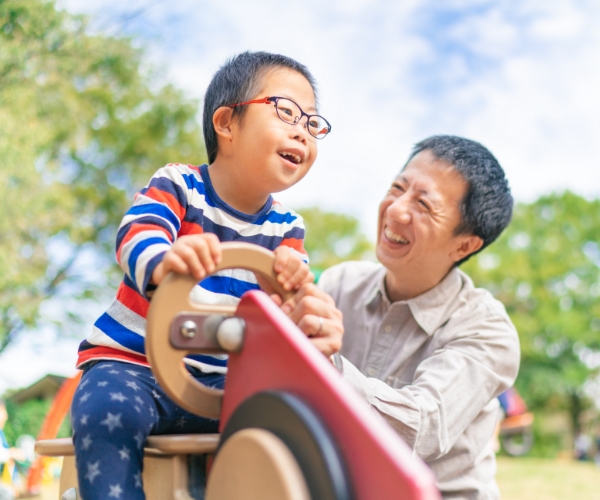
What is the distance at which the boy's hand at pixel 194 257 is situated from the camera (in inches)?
48.8

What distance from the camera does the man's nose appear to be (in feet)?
8.60

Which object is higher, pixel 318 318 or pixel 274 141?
pixel 274 141

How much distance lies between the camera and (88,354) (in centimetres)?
166

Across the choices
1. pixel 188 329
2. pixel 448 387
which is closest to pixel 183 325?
pixel 188 329

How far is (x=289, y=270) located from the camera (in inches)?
54.7

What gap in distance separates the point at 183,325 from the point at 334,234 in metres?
22.9

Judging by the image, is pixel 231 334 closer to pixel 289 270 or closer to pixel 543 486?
pixel 289 270

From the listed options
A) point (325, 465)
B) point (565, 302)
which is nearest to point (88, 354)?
point (325, 465)

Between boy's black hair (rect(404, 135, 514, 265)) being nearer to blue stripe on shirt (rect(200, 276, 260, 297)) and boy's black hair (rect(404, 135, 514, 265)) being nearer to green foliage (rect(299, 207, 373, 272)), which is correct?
blue stripe on shirt (rect(200, 276, 260, 297))

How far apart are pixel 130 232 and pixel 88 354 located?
0.42 m

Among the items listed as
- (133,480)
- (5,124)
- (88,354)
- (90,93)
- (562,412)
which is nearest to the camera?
(133,480)

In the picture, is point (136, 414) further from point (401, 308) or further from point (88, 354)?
point (401, 308)

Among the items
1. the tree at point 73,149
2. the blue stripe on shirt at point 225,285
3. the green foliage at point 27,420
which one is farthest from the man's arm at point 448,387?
the green foliage at point 27,420

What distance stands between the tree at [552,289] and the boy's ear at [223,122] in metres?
21.0
